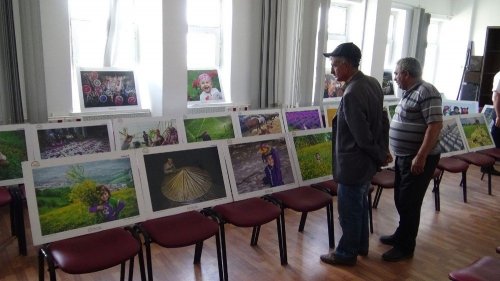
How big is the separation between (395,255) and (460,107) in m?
3.34

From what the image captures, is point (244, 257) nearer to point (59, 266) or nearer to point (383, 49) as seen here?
point (59, 266)

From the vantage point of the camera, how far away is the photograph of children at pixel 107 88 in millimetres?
4129

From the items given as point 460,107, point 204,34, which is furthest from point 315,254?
point 460,107

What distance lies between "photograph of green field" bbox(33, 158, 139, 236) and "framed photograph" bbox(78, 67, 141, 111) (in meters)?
2.21

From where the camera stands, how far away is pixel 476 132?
4.43 meters

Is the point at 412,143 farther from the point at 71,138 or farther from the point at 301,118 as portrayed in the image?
the point at 71,138

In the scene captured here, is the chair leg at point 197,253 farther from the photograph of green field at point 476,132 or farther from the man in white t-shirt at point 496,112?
the man in white t-shirt at point 496,112

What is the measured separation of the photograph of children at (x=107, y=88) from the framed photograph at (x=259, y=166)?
86.3 inches

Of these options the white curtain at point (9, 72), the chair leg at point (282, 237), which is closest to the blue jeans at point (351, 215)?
the chair leg at point (282, 237)

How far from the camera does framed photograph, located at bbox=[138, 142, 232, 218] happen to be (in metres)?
2.25

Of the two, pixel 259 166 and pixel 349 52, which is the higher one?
pixel 349 52

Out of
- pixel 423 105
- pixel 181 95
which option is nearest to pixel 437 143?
pixel 423 105

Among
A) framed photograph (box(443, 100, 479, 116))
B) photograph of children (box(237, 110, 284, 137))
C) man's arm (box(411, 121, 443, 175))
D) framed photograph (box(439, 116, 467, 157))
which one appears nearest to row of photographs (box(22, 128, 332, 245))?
man's arm (box(411, 121, 443, 175))

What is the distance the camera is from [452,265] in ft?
9.33
